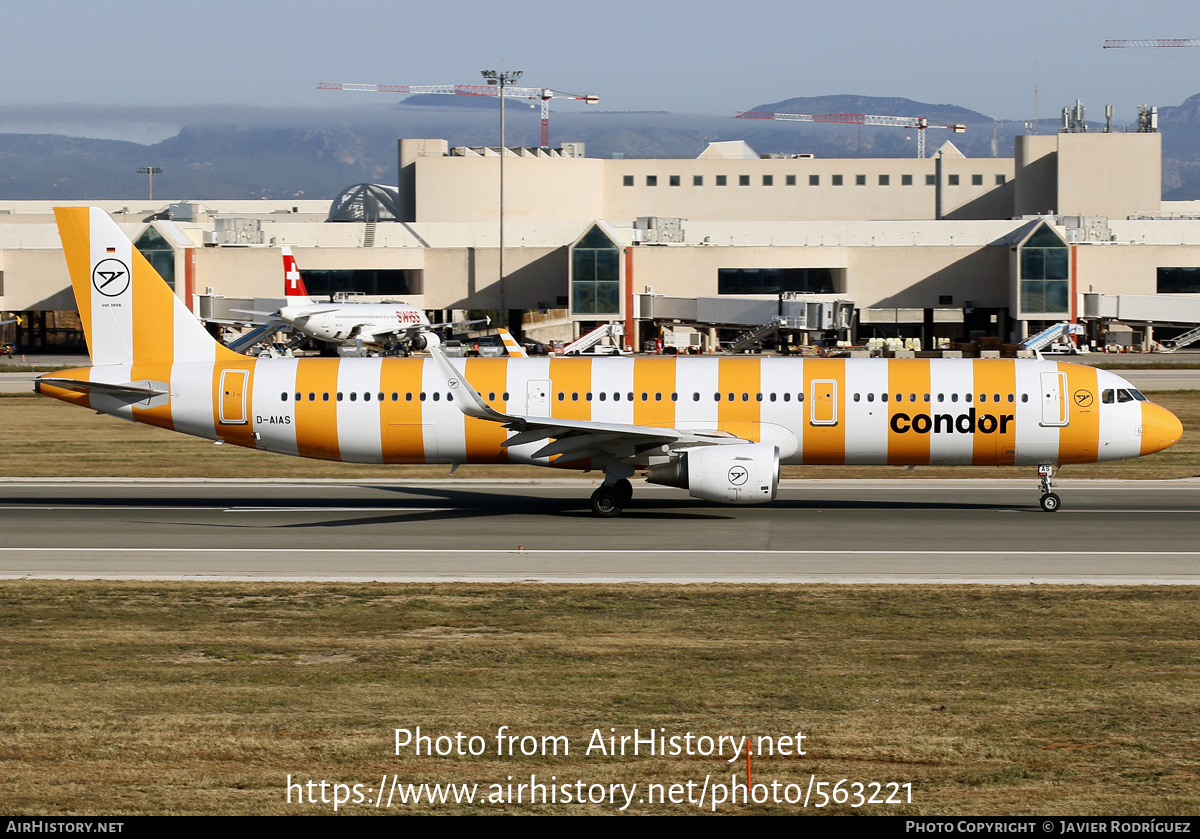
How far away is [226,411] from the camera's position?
109 ft

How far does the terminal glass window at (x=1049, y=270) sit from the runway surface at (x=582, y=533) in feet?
247

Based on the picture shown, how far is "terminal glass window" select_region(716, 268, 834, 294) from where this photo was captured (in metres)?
120

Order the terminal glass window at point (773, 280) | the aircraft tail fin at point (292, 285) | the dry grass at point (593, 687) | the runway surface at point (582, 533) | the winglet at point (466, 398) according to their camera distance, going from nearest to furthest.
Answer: the dry grass at point (593, 687) < the runway surface at point (582, 533) < the winglet at point (466, 398) < the aircraft tail fin at point (292, 285) < the terminal glass window at point (773, 280)

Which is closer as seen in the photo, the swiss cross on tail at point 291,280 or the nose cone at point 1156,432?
the nose cone at point 1156,432

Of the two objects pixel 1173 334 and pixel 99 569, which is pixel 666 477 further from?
pixel 1173 334

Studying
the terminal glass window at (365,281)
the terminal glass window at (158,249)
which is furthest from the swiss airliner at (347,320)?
the terminal glass window at (365,281)

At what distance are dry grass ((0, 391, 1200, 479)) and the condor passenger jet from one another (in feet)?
28.7

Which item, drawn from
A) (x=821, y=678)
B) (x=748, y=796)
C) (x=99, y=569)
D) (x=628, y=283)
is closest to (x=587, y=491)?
(x=99, y=569)

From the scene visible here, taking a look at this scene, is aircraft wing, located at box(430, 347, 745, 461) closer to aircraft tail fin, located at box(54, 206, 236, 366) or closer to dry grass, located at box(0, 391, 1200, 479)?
aircraft tail fin, located at box(54, 206, 236, 366)

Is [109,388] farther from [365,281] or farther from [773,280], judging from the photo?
[773,280]

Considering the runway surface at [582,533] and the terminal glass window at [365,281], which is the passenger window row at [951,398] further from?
the terminal glass window at [365,281]

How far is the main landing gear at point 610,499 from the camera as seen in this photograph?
109 ft

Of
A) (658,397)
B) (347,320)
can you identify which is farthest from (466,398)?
(347,320)

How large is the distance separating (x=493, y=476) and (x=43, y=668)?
2479 centimetres
